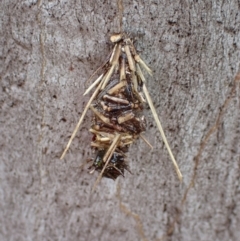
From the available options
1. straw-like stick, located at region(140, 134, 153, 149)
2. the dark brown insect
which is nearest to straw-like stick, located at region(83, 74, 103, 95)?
the dark brown insect

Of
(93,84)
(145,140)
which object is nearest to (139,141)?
(145,140)

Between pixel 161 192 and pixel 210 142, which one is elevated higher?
pixel 210 142

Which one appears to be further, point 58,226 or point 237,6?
point 58,226

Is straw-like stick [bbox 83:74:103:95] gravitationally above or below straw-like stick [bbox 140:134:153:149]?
above

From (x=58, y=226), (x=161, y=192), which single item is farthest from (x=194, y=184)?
(x=58, y=226)

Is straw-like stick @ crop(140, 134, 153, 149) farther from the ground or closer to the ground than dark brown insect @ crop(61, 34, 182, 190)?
closer to the ground

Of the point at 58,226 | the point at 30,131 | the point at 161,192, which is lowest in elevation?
the point at 58,226

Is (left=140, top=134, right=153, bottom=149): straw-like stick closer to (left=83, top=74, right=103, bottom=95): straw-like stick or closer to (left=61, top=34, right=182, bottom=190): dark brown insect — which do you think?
(left=61, top=34, right=182, bottom=190): dark brown insect

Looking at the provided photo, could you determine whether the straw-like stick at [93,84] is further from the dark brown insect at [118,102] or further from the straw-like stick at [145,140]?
the straw-like stick at [145,140]

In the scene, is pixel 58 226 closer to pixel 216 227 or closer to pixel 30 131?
pixel 30 131
